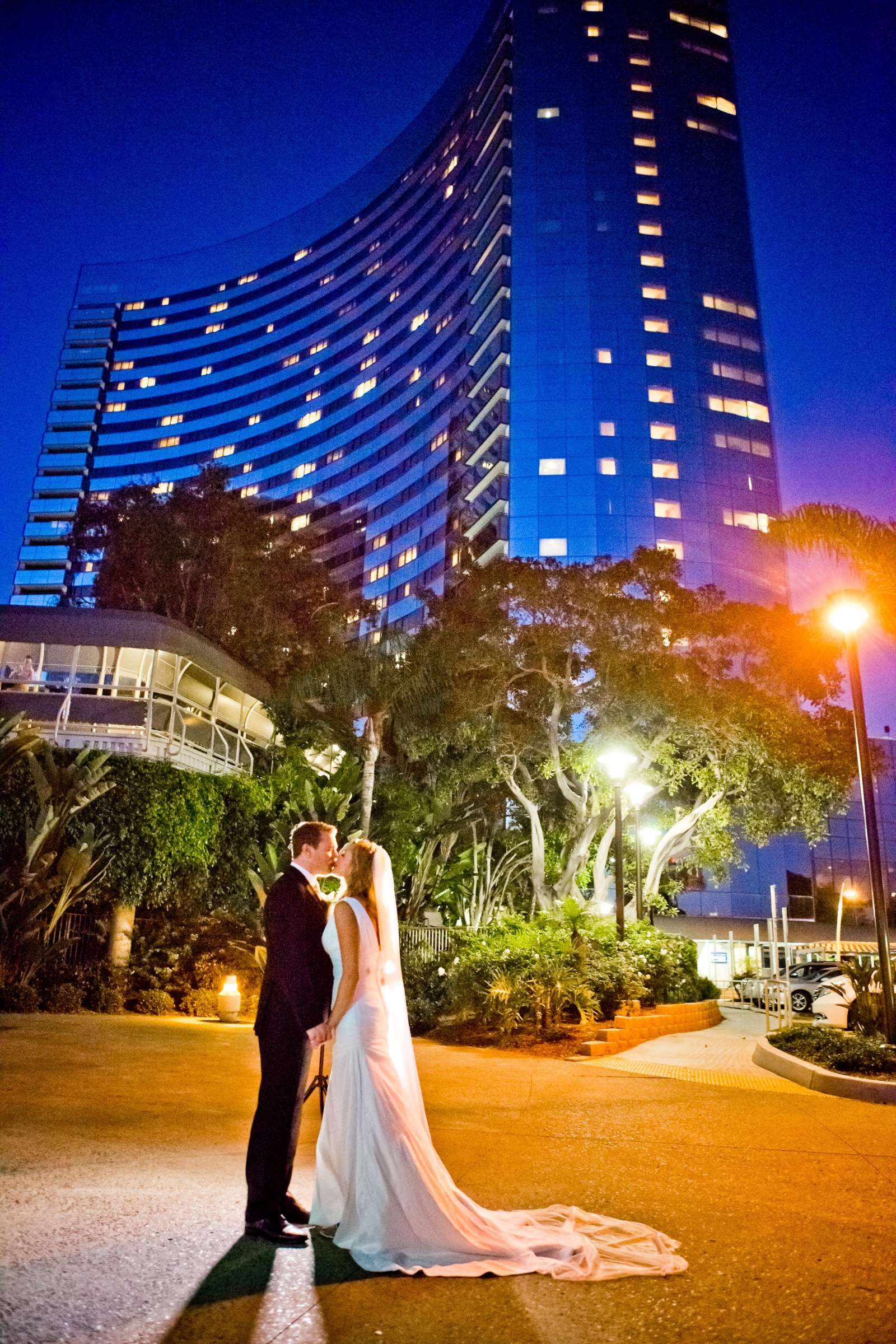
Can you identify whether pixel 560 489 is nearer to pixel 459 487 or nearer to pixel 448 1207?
pixel 459 487

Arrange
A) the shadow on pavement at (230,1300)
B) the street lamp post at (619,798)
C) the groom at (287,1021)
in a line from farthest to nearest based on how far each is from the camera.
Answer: the street lamp post at (619,798) → the groom at (287,1021) → the shadow on pavement at (230,1300)

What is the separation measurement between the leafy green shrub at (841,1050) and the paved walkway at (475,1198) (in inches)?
50.4

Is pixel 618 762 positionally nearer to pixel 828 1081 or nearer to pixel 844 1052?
pixel 844 1052

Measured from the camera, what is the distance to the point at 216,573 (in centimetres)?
3712

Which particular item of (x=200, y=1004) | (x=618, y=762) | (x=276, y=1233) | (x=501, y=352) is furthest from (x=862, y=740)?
(x=501, y=352)

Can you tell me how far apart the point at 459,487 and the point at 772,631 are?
2455 inches

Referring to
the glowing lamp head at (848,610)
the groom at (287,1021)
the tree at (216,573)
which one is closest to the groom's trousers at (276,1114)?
the groom at (287,1021)

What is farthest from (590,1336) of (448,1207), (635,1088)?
(635,1088)

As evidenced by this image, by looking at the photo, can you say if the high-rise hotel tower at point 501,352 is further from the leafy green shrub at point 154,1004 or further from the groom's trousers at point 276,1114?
the groom's trousers at point 276,1114

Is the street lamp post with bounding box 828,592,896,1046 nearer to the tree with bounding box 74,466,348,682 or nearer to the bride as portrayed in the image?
the bride

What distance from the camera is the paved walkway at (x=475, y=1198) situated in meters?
3.20

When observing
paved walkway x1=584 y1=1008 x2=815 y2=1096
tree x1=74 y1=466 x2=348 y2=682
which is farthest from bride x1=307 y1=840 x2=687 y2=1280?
tree x1=74 y1=466 x2=348 y2=682

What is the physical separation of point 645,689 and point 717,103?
9129 centimetres

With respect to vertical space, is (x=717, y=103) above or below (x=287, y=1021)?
above
